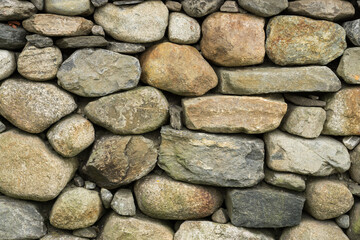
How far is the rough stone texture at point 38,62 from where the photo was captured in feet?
6.72

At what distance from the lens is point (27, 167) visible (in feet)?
7.12

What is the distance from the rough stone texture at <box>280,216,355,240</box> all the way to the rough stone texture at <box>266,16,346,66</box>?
1.15 meters

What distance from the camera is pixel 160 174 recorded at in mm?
2396

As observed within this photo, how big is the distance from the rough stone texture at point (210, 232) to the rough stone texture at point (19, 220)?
0.96 m

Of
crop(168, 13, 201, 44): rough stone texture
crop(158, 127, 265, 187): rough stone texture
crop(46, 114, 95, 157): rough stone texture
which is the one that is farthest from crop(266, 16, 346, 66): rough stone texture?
crop(46, 114, 95, 157): rough stone texture

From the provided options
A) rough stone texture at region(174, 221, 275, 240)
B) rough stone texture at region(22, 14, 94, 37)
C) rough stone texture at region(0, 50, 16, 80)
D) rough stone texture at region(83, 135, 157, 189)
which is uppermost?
rough stone texture at region(22, 14, 94, 37)

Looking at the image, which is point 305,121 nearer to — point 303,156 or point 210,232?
point 303,156

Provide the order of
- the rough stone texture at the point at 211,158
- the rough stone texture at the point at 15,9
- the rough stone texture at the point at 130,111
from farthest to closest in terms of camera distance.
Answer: the rough stone texture at the point at 211,158 → the rough stone texture at the point at 130,111 → the rough stone texture at the point at 15,9

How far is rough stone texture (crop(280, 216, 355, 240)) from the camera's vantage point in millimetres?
2357

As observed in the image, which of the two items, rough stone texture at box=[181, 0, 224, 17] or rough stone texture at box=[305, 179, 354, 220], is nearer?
rough stone texture at box=[181, 0, 224, 17]

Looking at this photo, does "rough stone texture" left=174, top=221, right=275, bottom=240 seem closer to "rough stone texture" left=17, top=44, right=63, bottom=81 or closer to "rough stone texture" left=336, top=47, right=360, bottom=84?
"rough stone texture" left=336, top=47, right=360, bottom=84

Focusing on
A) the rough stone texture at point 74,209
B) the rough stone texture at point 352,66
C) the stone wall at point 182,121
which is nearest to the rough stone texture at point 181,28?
the stone wall at point 182,121

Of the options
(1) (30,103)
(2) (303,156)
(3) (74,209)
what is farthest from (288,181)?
(1) (30,103)

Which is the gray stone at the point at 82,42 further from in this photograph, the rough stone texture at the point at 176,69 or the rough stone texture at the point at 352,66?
the rough stone texture at the point at 352,66
